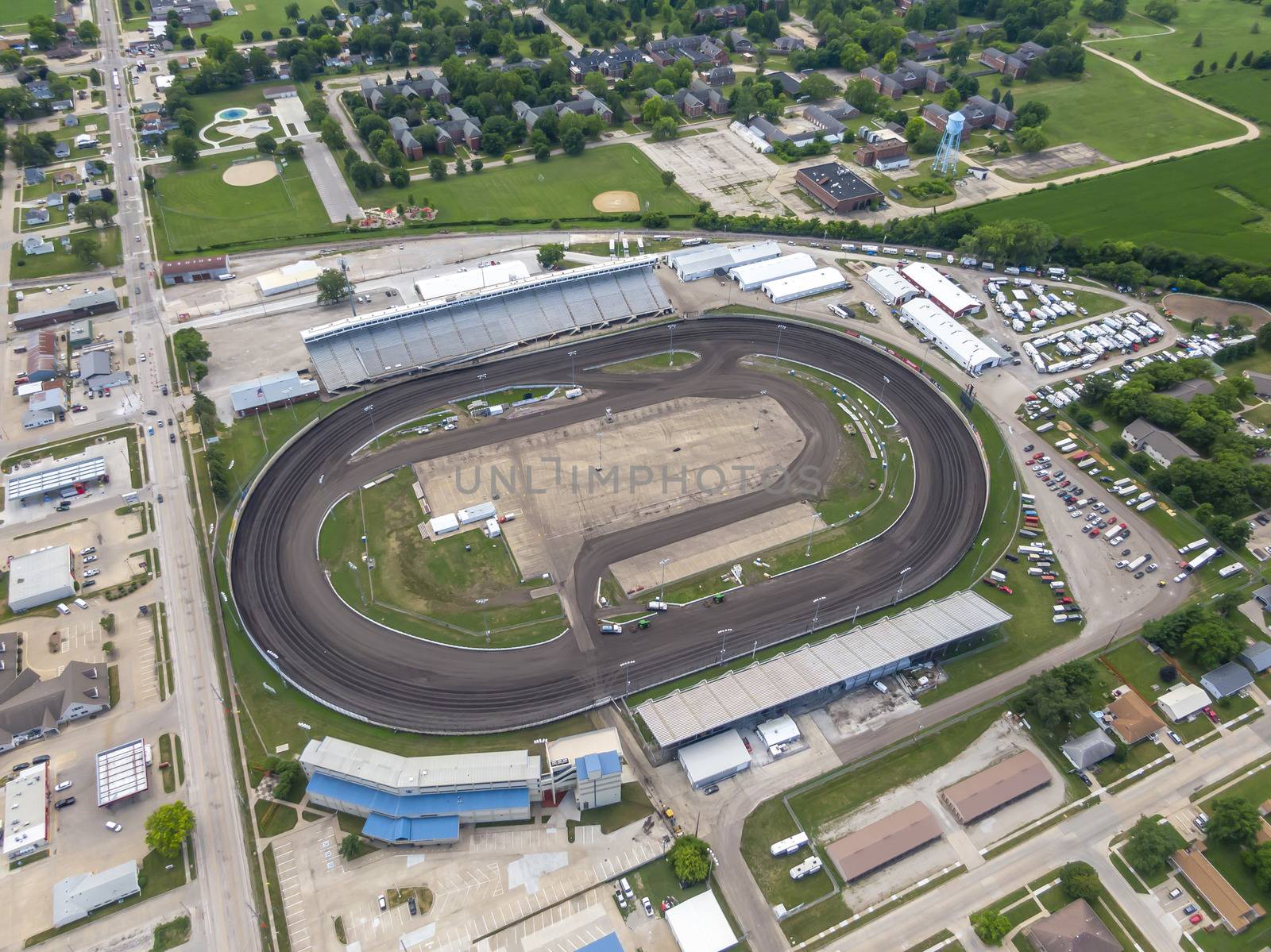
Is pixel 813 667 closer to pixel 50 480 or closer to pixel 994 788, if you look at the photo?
pixel 994 788

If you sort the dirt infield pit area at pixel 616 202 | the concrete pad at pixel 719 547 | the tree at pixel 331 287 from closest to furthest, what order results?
the concrete pad at pixel 719 547
the tree at pixel 331 287
the dirt infield pit area at pixel 616 202

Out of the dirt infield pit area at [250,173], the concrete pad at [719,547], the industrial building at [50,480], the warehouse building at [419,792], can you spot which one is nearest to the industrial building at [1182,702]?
the concrete pad at [719,547]

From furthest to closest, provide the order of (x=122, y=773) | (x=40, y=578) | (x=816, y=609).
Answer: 1. (x=816, y=609)
2. (x=40, y=578)
3. (x=122, y=773)

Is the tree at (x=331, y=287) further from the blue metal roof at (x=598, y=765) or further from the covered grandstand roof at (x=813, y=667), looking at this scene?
the blue metal roof at (x=598, y=765)

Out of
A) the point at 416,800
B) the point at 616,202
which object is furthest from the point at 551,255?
the point at 416,800

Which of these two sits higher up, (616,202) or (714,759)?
(616,202)

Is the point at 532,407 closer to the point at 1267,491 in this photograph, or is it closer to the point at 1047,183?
the point at 1267,491
